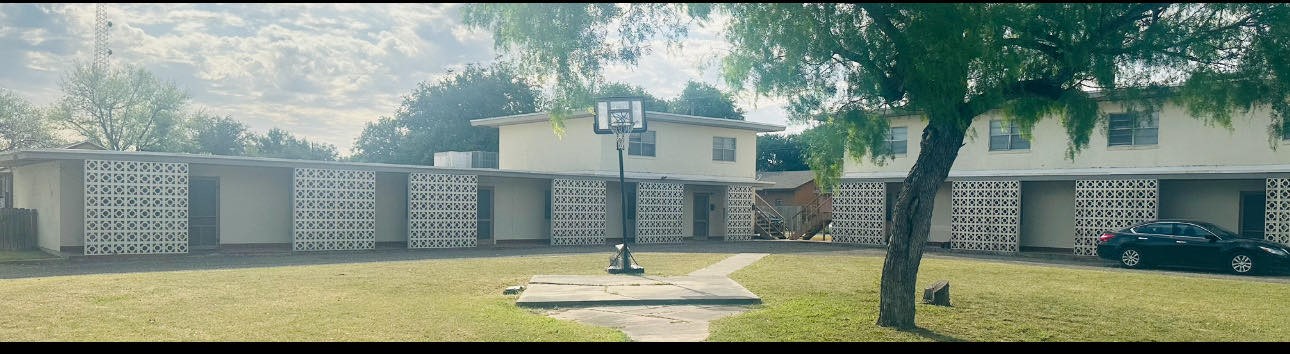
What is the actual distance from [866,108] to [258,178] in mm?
18121

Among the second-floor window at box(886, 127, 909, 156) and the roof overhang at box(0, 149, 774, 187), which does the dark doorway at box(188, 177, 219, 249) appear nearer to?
the roof overhang at box(0, 149, 774, 187)

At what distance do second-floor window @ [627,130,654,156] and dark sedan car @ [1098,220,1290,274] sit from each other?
48.5 feet

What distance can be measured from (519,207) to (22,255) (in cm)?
1335

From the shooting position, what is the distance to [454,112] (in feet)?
175

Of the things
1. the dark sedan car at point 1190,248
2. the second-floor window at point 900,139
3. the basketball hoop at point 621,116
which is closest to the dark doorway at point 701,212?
the second-floor window at point 900,139

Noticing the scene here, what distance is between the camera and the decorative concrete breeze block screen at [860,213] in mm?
30844

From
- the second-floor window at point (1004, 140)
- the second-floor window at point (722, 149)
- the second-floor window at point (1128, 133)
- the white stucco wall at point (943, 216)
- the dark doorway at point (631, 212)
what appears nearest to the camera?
the second-floor window at point (1128, 133)

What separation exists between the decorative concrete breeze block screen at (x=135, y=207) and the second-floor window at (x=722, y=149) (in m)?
18.4

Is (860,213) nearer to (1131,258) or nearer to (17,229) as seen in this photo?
(1131,258)

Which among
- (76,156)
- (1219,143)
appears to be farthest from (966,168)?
(76,156)

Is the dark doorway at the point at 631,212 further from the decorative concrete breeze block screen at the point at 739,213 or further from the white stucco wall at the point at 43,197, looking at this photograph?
the white stucco wall at the point at 43,197

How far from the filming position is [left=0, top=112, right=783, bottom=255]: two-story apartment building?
20.5 meters

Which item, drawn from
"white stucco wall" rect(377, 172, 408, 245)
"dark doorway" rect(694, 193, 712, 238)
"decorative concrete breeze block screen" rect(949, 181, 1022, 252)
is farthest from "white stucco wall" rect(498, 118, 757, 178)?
"decorative concrete breeze block screen" rect(949, 181, 1022, 252)
